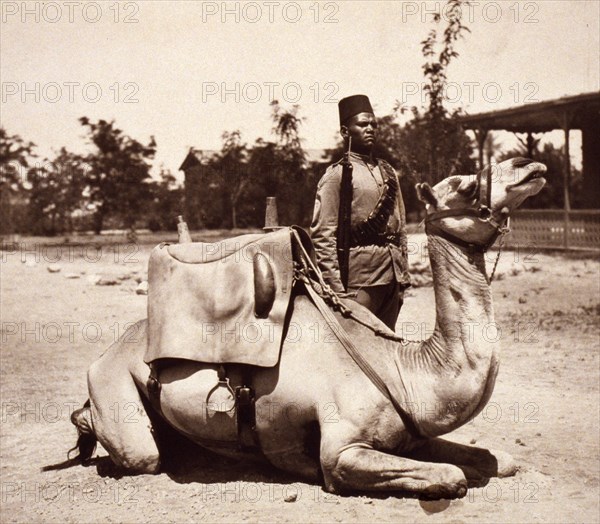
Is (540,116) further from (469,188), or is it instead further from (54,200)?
(54,200)

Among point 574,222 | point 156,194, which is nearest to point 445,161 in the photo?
point 574,222

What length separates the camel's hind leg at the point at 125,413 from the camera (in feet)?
16.5

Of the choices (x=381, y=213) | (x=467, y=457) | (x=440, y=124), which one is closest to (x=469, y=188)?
(x=381, y=213)

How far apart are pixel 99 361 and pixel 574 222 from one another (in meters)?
18.8

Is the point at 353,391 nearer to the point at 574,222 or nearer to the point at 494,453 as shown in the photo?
the point at 494,453

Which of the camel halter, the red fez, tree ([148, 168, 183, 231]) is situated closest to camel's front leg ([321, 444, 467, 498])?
the camel halter

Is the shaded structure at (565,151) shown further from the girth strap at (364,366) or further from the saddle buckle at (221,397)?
the saddle buckle at (221,397)

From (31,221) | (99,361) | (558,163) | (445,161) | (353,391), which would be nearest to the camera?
(353,391)

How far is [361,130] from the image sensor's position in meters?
→ 5.59

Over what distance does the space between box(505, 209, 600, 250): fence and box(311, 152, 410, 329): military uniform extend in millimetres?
16606

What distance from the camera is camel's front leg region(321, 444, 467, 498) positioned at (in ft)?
13.9

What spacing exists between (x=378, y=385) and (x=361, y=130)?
191 centimetres

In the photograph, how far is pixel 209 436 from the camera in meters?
4.83

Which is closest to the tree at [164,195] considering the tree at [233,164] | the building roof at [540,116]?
the tree at [233,164]
